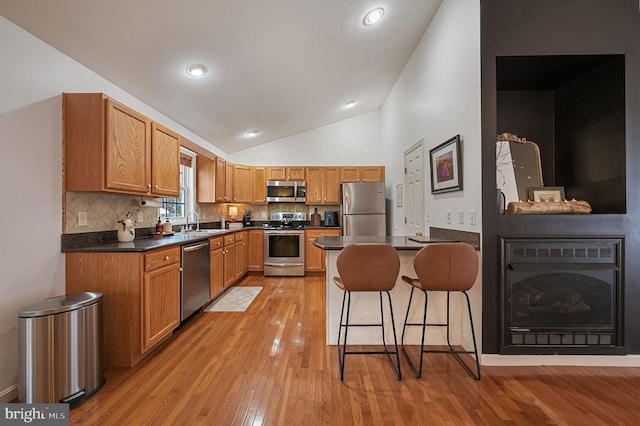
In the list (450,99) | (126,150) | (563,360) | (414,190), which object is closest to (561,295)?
(563,360)

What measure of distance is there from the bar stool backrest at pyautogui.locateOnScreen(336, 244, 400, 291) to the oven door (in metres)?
3.33

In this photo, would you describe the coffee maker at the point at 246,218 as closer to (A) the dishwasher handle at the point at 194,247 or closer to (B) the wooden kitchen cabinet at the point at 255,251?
(B) the wooden kitchen cabinet at the point at 255,251

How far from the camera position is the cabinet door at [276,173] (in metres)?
5.89

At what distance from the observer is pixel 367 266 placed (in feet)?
7.08

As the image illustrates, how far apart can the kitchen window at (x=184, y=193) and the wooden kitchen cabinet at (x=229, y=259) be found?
733 mm

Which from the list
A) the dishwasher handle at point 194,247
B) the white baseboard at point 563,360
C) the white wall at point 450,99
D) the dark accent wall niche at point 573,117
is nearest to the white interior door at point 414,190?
the white wall at point 450,99

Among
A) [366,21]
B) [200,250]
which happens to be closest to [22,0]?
[200,250]

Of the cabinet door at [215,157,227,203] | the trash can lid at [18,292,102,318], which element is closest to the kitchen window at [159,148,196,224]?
the cabinet door at [215,157,227,203]

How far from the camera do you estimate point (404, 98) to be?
170 inches

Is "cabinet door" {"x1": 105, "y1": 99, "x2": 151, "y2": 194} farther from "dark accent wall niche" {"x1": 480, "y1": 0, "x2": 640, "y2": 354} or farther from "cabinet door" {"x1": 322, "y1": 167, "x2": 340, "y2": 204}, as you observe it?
"cabinet door" {"x1": 322, "y1": 167, "x2": 340, "y2": 204}

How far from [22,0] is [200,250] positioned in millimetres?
2350

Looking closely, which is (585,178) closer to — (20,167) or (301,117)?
(301,117)

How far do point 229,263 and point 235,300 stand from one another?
25.2 inches

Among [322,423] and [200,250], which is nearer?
[322,423]
